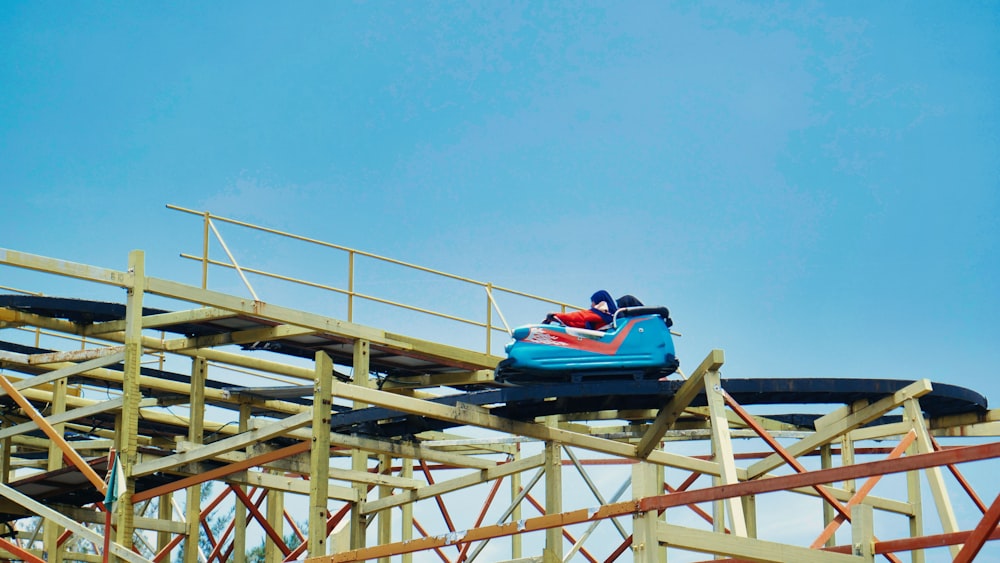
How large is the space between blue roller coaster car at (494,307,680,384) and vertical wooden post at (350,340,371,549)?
531 cm

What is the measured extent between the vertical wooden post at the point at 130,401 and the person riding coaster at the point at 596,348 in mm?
6004

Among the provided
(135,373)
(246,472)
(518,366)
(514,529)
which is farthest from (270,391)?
(514,529)

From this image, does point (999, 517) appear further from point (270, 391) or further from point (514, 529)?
point (270, 391)

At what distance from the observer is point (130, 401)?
71.6 feet

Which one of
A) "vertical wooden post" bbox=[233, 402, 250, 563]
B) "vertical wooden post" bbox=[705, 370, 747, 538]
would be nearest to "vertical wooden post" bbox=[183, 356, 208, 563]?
"vertical wooden post" bbox=[233, 402, 250, 563]

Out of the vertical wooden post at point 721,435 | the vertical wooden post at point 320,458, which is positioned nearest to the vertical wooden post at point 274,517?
the vertical wooden post at point 320,458

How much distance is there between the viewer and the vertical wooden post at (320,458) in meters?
18.7

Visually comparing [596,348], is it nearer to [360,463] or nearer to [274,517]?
[360,463]

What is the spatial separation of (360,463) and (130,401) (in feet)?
19.5

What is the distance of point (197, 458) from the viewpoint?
21.7m

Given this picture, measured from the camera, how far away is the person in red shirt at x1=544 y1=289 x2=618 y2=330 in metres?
20.9

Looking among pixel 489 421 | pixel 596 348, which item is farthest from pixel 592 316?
pixel 489 421

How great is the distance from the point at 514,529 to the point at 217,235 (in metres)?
11.1

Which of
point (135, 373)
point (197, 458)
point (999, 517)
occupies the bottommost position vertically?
point (999, 517)
